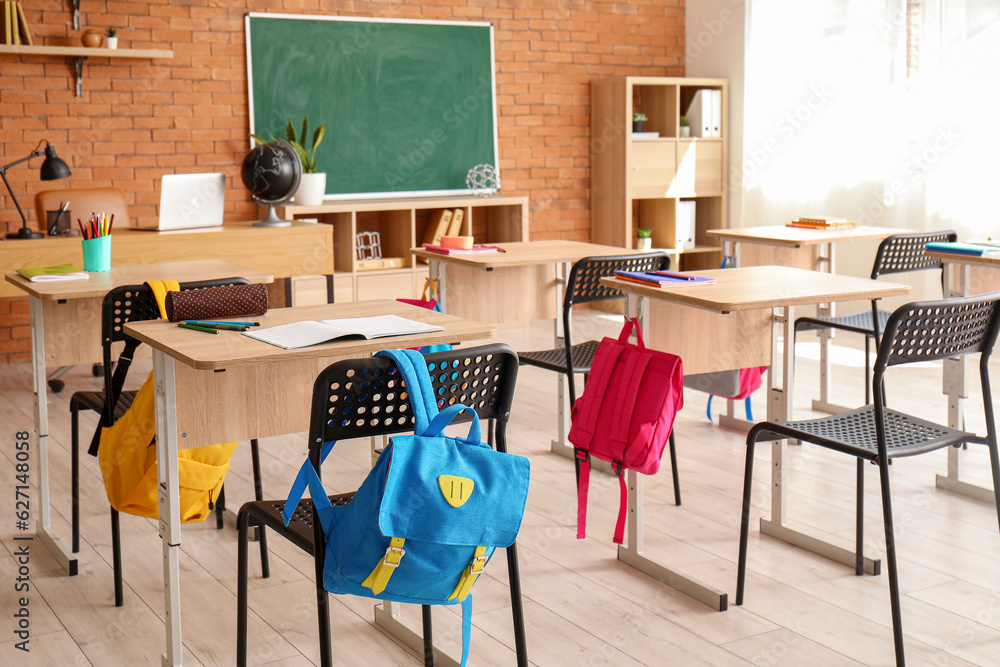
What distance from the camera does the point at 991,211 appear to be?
5621 millimetres

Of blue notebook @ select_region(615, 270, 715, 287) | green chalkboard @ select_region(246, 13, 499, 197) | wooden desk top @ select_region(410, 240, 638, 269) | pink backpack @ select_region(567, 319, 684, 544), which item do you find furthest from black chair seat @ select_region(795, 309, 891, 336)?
green chalkboard @ select_region(246, 13, 499, 197)

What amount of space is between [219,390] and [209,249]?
8.39 ft

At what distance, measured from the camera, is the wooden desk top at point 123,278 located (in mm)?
2738

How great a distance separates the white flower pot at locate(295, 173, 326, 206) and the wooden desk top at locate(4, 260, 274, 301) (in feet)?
8.63

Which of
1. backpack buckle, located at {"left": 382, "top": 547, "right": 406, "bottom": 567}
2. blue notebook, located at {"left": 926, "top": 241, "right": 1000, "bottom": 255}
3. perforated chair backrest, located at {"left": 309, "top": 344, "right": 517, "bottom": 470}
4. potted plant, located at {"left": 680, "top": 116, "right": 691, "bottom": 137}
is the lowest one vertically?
backpack buckle, located at {"left": 382, "top": 547, "right": 406, "bottom": 567}

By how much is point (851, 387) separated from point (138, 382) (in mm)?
3476

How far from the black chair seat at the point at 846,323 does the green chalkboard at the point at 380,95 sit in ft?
11.1

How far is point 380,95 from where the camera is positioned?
21.5ft

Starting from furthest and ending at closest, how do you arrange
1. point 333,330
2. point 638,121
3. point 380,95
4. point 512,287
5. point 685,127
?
point 685,127, point 638,121, point 380,95, point 512,287, point 333,330

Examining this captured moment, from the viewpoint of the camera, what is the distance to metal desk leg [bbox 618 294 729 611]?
2.60 m

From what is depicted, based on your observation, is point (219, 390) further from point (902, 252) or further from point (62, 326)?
point (902, 252)

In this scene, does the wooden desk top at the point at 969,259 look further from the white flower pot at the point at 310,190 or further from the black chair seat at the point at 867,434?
the white flower pot at the point at 310,190

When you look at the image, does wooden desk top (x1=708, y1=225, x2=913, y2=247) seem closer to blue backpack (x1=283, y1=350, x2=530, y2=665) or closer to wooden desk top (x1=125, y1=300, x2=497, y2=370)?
wooden desk top (x1=125, y1=300, x2=497, y2=370)

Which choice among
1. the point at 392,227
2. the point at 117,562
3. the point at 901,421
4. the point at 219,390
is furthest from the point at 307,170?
the point at 901,421
